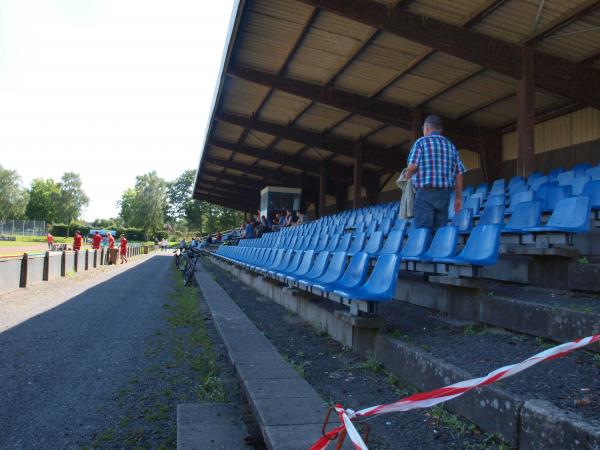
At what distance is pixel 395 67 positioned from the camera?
12.8 metres

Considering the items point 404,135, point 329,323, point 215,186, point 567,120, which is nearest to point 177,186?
point 215,186

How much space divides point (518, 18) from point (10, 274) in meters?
12.7

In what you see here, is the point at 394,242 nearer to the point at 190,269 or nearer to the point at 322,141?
the point at 190,269

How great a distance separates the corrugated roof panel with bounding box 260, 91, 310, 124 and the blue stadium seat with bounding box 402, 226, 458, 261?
39.9ft

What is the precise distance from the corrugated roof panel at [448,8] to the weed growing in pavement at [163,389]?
7.94 metres

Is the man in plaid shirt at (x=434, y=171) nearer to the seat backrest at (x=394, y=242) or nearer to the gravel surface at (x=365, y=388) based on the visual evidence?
the seat backrest at (x=394, y=242)

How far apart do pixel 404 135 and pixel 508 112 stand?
189 inches

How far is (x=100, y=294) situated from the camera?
1124 cm

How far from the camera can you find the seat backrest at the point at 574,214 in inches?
180

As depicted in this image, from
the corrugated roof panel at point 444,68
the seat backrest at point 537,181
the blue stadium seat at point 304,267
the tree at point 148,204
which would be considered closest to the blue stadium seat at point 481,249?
the blue stadium seat at point 304,267

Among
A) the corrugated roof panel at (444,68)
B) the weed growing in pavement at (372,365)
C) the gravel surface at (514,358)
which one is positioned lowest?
the weed growing in pavement at (372,365)

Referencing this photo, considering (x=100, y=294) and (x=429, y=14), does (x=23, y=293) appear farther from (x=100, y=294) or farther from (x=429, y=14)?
(x=429, y=14)

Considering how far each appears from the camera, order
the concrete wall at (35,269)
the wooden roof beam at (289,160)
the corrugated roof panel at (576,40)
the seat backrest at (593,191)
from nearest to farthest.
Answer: the seat backrest at (593,191), the corrugated roof panel at (576,40), the concrete wall at (35,269), the wooden roof beam at (289,160)

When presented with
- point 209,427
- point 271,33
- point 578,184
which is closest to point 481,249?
point 209,427
